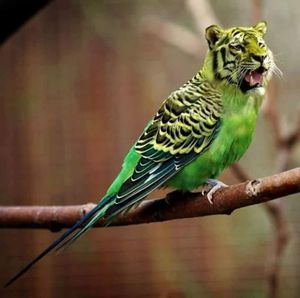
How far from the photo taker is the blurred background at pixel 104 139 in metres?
2.12

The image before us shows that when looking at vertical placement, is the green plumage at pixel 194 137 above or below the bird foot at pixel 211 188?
above

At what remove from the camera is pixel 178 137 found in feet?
4.50

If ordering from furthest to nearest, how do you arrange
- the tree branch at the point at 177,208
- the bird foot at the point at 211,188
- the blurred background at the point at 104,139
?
1. the blurred background at the point at 104,139
2. the bird foot at the point at 211,188
3. the tree branch at the point at 177,208

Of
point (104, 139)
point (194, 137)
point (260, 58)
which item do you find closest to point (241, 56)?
point (260, 58)

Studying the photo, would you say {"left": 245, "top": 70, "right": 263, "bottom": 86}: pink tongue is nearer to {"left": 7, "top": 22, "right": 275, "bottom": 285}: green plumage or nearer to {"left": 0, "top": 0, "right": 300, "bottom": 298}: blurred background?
{"left": 7, "top": 22, "right": 275, "bottom": 285}: green plumage

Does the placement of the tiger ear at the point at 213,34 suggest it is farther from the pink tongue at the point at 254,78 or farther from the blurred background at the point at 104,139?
the blurred background at the point at 104,139

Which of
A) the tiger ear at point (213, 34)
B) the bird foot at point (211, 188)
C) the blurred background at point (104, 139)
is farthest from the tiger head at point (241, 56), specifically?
the blurred background at point (104, 139)

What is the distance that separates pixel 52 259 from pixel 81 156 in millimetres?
294

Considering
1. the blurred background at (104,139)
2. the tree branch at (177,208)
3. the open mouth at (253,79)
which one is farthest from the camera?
the blurred background at (104,139)

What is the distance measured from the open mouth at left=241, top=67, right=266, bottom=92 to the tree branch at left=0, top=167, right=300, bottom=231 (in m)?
0.16

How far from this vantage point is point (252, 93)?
4.27 feet

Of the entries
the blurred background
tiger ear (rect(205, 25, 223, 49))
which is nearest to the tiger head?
tiger ear (rect(205, 25, 223, 49))

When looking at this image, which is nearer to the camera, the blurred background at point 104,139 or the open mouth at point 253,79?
the open mouth at point 253,79

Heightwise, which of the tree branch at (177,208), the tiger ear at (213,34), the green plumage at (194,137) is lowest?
the tree branch at (177,208)
